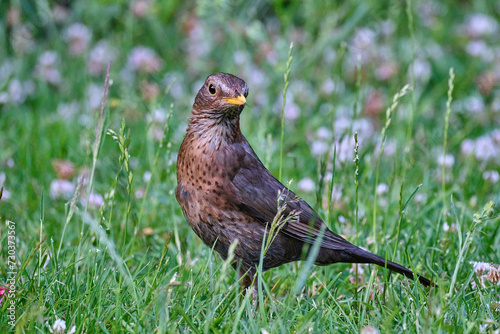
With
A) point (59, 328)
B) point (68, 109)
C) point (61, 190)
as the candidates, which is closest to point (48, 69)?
point (68, 109)

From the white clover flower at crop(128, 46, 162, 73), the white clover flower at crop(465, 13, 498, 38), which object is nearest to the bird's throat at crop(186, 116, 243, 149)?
the white clover flower at crop(128, 46, 162, 73)

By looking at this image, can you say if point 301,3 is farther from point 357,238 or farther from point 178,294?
point 178,294

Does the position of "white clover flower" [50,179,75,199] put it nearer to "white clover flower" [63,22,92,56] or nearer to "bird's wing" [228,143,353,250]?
"bird's wing" [228,143,353,250]

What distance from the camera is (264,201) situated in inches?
136

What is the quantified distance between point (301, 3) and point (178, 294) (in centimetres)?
477

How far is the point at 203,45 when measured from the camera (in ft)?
24.2

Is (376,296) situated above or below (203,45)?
below

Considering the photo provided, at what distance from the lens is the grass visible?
9.83 feet

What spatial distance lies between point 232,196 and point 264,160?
105 cm

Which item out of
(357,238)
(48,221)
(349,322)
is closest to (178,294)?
(349,322)

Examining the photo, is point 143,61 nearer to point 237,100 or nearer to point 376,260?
point 237,100

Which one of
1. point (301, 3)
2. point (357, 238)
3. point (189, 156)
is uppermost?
point (301, 3)

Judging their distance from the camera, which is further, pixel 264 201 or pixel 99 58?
pixel 99 58

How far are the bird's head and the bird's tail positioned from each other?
0.86 meters
